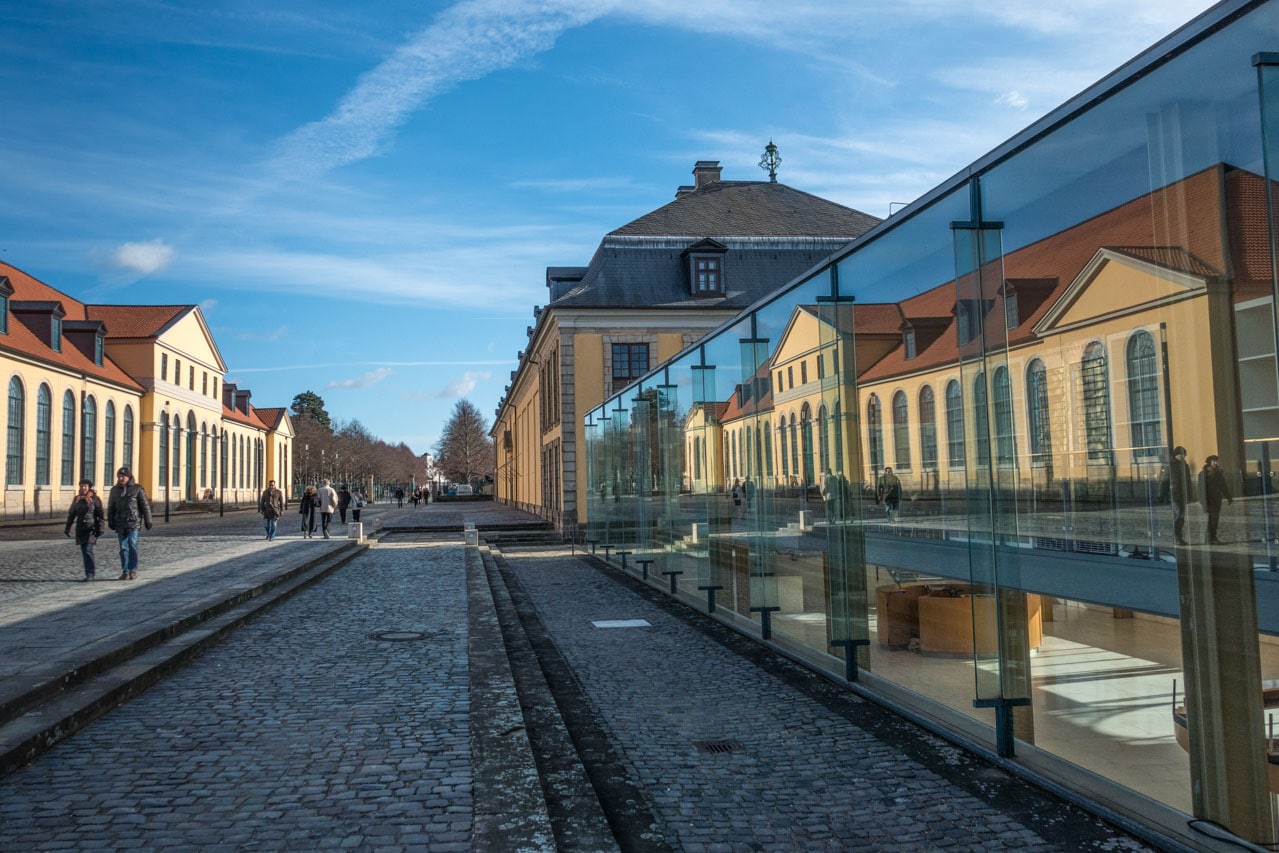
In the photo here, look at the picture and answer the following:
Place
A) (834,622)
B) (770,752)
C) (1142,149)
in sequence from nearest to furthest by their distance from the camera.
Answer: (1142,149)
(770,752)
(834,622)

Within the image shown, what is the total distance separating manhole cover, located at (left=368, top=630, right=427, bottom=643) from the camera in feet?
31.1

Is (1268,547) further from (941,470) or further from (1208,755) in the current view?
(941,470)

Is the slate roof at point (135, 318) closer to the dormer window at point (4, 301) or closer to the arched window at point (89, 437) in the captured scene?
the arched window at point (89, 437)

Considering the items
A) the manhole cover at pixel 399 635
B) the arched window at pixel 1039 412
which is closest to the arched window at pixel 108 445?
the manhole cover at pixel 399 635

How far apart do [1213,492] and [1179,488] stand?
0.62 feet

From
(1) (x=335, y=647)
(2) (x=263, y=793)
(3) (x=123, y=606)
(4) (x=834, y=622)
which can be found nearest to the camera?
(2) (x=263, y=793)

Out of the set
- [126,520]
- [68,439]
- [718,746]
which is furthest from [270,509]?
[68,439]

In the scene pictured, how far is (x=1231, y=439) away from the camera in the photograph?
3656 mm

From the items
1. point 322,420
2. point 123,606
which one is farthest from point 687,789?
point 322,420

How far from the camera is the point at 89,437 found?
47.4 m

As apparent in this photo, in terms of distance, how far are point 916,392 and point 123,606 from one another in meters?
8.97

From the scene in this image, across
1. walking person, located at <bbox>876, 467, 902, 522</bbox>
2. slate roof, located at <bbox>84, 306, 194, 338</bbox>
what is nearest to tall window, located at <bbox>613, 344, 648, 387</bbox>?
walking person, located at <bbox>876, 467, 902, 522</bbox>

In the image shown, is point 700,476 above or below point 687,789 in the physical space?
above

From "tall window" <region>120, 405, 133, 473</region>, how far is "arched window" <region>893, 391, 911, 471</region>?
53208 mm
